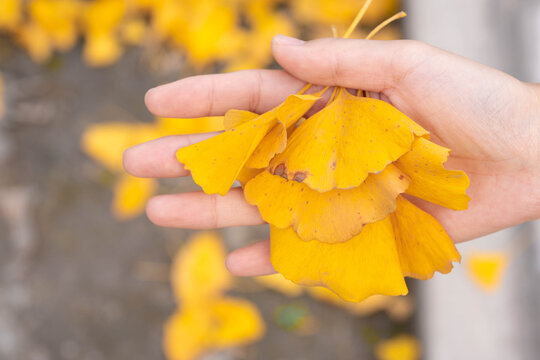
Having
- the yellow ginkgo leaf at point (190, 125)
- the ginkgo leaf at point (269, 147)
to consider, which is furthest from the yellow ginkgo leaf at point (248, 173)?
the yellow ginkgo leaf at point (190, 125)

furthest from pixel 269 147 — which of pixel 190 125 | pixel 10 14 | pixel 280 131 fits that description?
pixel 10 14

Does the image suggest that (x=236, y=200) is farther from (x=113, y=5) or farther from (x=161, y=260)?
(x=113, y=5)

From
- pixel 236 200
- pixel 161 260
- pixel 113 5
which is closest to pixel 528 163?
pixel 236 200

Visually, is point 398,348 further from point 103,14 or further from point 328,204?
point 103,14

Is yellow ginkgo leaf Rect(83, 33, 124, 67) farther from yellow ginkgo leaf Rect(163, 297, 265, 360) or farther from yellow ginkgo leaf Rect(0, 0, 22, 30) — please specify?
yellow ginkgo leaf Rect(163, 297, 265, 360)

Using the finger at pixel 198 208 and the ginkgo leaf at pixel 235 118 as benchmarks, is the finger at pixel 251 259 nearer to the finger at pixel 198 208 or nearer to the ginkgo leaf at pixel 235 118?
the finger at pixel 198 208
